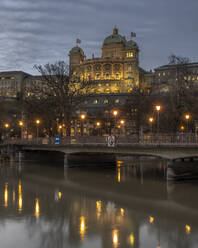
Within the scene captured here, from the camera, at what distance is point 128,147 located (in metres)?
40.1

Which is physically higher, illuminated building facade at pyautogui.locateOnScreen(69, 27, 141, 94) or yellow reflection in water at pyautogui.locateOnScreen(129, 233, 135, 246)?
illuminated building facade at pyautogui.locateOnScreen(69, 27, 141, 94)

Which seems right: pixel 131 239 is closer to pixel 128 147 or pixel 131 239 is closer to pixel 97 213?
pixel 97 213

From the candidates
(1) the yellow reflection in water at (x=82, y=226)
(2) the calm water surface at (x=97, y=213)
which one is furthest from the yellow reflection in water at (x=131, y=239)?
(1) the yellow reflection in water at (x=82, y=226)

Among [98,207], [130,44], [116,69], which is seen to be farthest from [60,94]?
[130,44]

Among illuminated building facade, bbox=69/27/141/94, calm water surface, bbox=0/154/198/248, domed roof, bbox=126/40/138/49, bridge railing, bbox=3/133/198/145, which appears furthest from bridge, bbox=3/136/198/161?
domed roof, bbox=126/40/138/49

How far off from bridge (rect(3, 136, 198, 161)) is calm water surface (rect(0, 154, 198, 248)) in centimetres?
302

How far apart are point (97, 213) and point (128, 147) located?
54.3ft

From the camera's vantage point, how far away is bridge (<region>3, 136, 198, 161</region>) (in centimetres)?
3522

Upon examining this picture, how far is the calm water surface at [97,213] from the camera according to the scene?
60.4 feet

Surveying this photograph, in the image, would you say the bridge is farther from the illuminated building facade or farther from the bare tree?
the illuminated building facade

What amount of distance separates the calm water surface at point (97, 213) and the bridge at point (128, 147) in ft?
9.90

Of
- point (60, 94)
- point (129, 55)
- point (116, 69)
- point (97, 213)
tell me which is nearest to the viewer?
point (97, 213)

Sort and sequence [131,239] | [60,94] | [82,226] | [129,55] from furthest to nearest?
[129,55] → [60,94] → [82,226] → [131,239]

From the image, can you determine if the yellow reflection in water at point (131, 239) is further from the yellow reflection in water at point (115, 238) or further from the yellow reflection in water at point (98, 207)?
the yellow reflection in water at point (98, 207)
